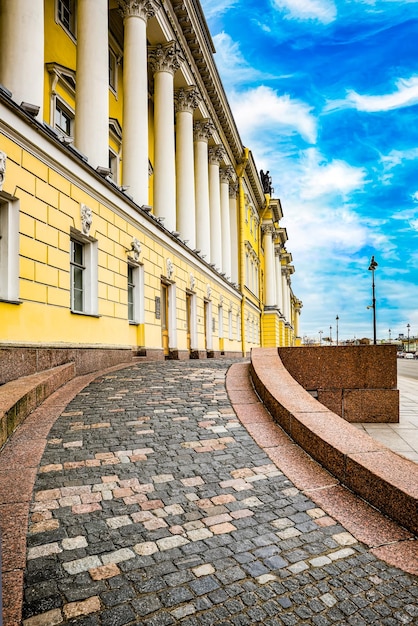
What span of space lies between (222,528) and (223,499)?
0.47 m

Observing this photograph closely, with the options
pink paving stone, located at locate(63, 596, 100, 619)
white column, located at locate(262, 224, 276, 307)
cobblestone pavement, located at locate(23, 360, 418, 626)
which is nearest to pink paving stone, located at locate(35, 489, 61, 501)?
cobblestone pavement, located at locate(23, 360, 418, 626)

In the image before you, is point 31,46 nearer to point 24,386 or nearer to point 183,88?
point 24,386

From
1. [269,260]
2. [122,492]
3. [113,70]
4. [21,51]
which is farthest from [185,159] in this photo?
[269,260]

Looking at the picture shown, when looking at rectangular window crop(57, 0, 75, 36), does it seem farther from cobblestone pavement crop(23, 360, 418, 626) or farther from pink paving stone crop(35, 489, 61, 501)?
pink paving stone crop(35, 489, 61, 501)

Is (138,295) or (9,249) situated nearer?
(9,249)

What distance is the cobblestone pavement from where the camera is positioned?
2705 mm

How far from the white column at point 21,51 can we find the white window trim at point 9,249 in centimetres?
221

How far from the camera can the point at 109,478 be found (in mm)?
4344

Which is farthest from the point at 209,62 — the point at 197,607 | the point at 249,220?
A: the point at 197,607

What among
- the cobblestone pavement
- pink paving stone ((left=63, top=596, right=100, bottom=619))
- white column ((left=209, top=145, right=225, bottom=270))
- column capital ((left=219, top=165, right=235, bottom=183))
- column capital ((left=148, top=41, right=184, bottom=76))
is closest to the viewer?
pink paving stone ((left=63, top=596, right=100, bottom=619))

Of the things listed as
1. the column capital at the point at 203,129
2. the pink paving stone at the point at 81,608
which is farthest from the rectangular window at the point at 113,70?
the pink paving stone at the point at 81,608

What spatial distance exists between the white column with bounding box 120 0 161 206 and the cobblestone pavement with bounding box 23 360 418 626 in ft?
38.8

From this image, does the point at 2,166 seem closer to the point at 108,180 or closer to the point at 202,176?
the point at 108,180

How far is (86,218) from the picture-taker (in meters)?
11.6
